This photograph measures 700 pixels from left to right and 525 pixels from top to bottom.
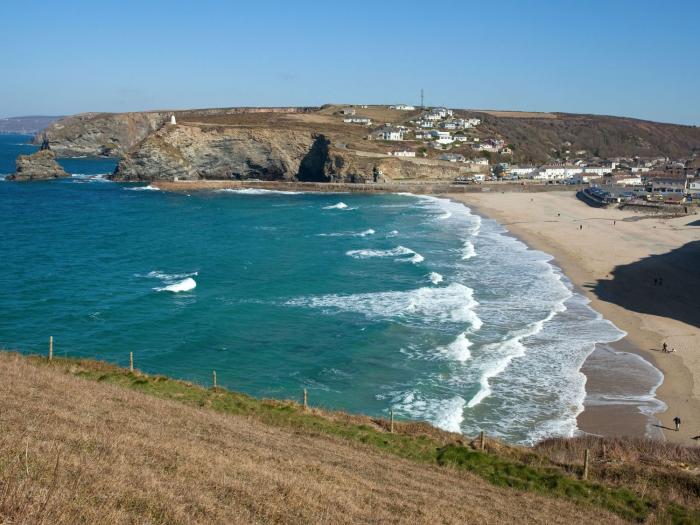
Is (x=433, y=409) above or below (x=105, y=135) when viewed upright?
below

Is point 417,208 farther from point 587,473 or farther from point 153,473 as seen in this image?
point 153,473

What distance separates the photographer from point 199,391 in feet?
62.9

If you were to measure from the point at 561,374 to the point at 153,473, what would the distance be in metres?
20.8

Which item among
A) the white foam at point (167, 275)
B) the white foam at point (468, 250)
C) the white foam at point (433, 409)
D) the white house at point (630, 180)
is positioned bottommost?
the white foam at point (433, 409)

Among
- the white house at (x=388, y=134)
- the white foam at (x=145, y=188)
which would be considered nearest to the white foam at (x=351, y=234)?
the white foam at (x=145, y=188)

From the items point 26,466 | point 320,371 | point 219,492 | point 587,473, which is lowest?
point 320,371

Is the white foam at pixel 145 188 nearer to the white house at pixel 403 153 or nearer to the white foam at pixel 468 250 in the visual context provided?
the white house at pixel 403 153

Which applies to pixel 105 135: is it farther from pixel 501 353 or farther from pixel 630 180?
pixel 501 353

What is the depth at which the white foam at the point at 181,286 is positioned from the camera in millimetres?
39062

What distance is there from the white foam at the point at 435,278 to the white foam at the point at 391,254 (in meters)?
4.24

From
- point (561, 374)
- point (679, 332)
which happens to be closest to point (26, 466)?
point (561, 374)

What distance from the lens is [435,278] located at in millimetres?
43000

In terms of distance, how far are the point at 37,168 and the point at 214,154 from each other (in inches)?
1250

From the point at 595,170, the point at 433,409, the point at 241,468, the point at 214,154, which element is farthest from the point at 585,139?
the point at 241,468
